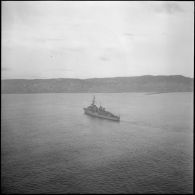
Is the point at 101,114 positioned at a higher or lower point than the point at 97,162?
higher

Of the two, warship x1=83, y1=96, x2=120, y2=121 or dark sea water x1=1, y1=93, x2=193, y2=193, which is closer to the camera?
dark sea water x1=1, y1=93, x2=193, y2=193

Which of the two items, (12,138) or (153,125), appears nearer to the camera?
(12,138)

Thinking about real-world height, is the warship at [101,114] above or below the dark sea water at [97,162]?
above

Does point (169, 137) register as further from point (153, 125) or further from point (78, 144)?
point (78, 144)

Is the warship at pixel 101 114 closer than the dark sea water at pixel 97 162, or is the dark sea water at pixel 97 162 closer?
the dark sea water at pixel 97 162

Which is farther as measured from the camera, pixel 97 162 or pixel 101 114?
pixel 101 114

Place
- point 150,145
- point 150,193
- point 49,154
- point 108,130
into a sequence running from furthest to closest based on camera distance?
1. point 108,130
2. point 150,145
3. point 49,154
4. point 150,193

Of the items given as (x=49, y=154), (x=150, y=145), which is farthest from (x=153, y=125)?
(x=49, y=154)

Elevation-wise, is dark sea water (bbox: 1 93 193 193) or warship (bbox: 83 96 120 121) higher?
warship (bbox: 83 96 120 121)

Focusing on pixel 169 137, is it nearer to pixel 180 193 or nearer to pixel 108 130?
pixel 108 130

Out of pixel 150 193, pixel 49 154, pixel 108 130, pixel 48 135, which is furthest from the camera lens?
pixel 108 130
